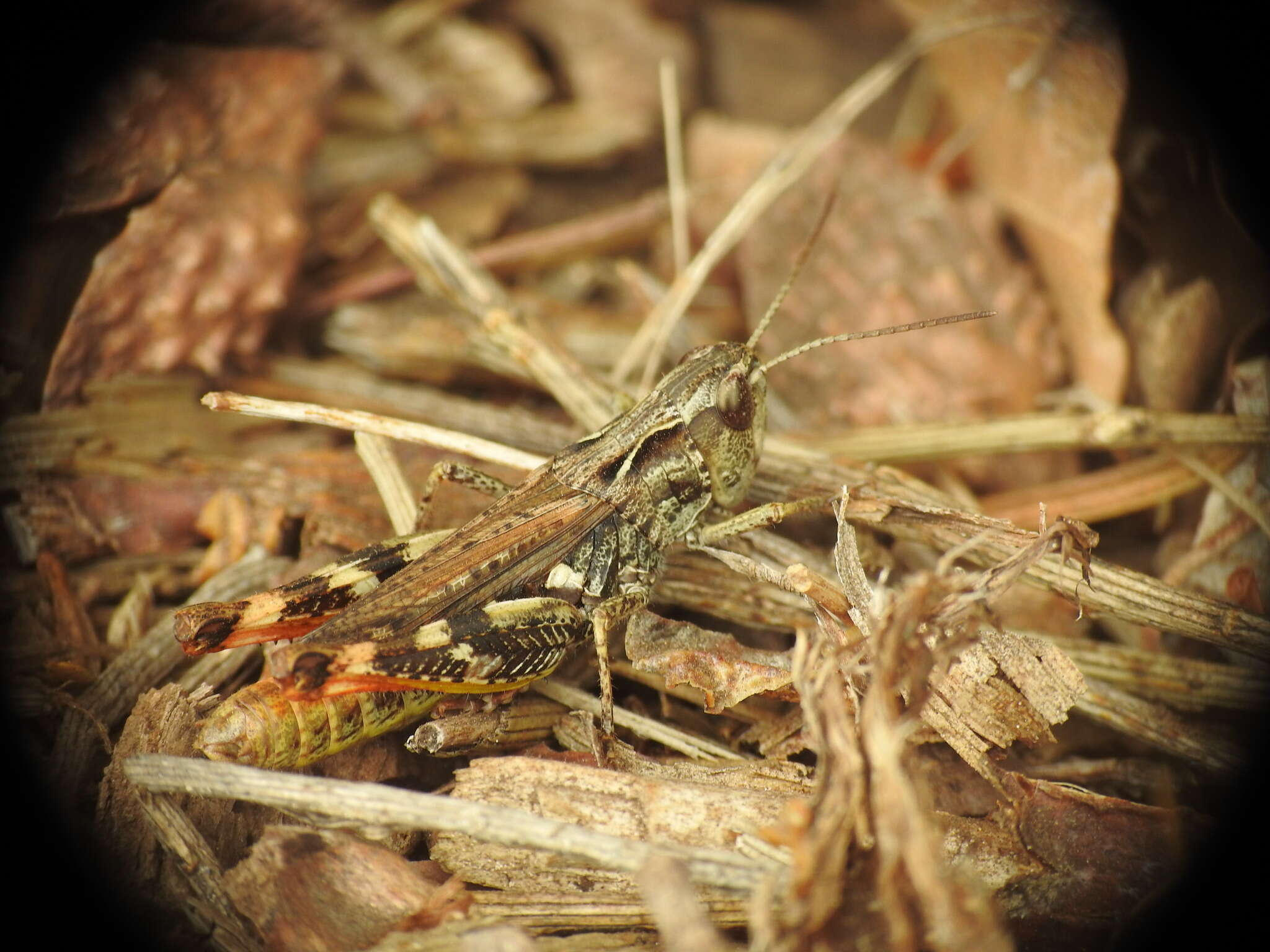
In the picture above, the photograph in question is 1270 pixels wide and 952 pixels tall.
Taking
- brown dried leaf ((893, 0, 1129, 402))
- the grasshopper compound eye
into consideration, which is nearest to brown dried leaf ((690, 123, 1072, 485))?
brown dried leaf ((893, 0, 1129, 402))

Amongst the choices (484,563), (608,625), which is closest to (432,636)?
(484,563)

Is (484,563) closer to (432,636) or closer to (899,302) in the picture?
(432,636)

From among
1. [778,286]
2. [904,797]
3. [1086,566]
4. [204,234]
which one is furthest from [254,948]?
[778,286]

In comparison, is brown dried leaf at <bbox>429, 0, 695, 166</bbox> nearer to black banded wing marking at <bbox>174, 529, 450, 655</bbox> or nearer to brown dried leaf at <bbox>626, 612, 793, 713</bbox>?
black banded wing marking at <bbox>174, 529, 450, 655</bbox>

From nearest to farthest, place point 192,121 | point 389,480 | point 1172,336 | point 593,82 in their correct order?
1. point 389,480
2. point 1172,336
3. point 192,121
4. point 593,82

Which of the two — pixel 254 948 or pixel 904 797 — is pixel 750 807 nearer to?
pixel 904 797
